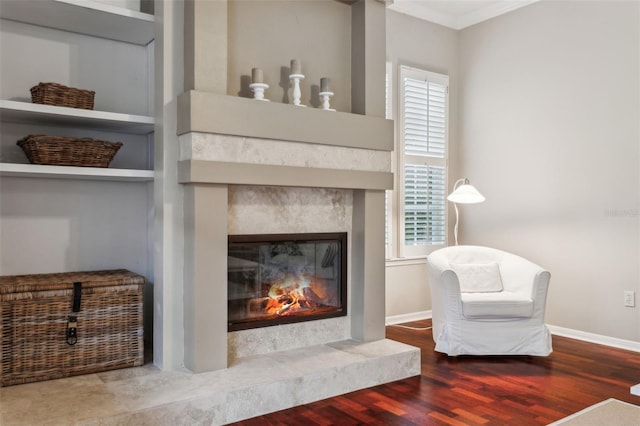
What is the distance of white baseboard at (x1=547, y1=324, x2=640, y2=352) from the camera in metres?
4.14

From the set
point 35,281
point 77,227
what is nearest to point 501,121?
point 77,227

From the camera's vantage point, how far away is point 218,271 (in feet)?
10.1

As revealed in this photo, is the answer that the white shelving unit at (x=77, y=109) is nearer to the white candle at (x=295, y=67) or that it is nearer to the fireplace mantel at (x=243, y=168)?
the fireplace mantel at (x=243, y=168)

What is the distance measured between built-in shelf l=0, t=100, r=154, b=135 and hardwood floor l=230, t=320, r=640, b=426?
5.69 feet

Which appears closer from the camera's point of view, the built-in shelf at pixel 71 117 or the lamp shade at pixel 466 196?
the built-in shelf at pixel 71 117

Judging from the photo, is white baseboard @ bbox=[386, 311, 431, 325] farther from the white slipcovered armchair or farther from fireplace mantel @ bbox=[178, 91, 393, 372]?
fireplace mantel @ bbox=[178, 91, 393, 372]

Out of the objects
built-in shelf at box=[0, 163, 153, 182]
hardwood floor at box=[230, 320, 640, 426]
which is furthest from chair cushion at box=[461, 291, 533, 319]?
built-in shelf at box=[0, 163, 153, 182]

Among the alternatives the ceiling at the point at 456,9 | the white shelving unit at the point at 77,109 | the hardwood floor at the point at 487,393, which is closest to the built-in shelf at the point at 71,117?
the white shelving unit at the point at 77,109

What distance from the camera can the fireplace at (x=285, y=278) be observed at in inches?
132

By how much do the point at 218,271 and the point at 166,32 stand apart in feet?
4.46

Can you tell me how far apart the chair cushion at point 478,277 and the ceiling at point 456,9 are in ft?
7.70

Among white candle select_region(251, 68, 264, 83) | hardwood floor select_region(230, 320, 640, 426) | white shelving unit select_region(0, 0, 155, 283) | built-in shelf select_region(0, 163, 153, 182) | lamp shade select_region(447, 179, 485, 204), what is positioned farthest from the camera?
lamp shade select_region(447, 179, 485, 204)

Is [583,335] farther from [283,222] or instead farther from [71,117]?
[71,117]

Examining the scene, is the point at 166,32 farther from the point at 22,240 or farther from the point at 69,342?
the point at 69,342
